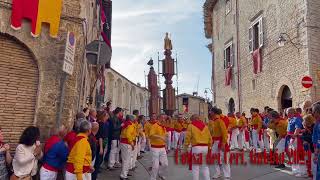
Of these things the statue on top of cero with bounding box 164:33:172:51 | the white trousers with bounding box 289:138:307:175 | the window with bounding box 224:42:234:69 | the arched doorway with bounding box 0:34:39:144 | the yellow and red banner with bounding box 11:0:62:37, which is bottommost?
the white trousers with bounding box 289:138:307:175

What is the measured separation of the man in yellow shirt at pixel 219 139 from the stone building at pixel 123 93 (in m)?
24.3

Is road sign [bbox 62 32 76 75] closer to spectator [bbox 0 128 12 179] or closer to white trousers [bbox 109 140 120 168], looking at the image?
spectator [bbox 0 128 12 179]

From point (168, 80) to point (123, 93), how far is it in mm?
22853

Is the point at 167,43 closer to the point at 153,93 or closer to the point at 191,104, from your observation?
the point at 153,93

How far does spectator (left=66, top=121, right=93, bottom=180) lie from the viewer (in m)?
5.14

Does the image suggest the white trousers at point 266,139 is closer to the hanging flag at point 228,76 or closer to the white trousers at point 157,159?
the white trousers at point 157,159

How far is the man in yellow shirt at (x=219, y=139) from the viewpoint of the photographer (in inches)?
341

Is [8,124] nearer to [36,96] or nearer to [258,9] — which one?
[36,96]

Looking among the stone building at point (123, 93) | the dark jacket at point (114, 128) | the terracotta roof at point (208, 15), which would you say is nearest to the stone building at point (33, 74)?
the dark jacket at point (114, 128)

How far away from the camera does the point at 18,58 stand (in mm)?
8656

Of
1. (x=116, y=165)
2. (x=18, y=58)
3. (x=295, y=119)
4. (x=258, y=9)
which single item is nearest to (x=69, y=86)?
(x=18, y=58)

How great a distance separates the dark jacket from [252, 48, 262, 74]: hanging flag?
10738 mm

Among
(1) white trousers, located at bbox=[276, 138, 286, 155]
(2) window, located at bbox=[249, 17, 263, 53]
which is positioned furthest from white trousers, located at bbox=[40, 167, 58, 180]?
(2) window, located at bbox=[249, 17, 263, 53]

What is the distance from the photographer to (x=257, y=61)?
60.9 ft
